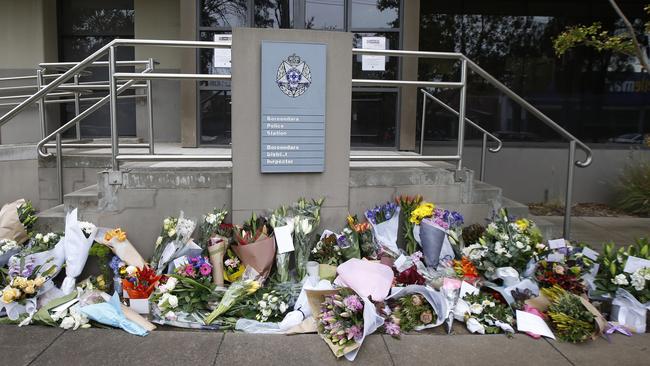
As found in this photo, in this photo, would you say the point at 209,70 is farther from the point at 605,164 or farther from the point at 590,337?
the point at 605,164

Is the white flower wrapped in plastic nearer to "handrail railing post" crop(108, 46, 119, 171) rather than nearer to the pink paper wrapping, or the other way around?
"handrail railing post" crop(108, 46, 119, 171)

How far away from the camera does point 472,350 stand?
3.46 m

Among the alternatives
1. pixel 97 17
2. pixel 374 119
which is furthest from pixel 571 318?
pixel 97 17

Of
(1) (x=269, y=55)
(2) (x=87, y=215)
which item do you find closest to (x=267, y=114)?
(1) (x=269, y=55)

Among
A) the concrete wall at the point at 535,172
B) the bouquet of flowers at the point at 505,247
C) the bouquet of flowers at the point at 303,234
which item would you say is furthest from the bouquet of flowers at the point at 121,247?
the concrete wall at the point at 535,172

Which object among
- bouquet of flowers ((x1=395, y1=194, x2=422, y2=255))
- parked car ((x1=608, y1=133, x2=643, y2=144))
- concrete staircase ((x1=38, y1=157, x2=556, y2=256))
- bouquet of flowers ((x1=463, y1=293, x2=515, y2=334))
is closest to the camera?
bouquet of flowers ((x1=463, y1=293, x2=515, y2=334))

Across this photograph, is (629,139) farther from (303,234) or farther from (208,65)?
(303,234)

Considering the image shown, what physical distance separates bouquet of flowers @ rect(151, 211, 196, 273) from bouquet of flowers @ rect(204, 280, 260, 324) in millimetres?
530

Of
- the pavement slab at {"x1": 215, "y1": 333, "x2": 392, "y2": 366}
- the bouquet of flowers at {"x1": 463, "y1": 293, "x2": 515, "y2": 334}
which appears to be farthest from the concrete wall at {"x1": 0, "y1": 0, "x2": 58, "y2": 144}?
the bouquet of flowers at {"x1": 463, "y1": 293, "x2": 515, "y2": 334}

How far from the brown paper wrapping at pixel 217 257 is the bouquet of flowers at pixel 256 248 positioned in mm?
135

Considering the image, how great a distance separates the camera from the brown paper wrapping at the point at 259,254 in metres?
4.13

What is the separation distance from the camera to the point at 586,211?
27.1 ft

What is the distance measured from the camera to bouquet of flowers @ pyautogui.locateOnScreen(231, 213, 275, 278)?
4133 mm

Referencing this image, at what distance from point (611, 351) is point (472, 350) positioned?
96 cm
